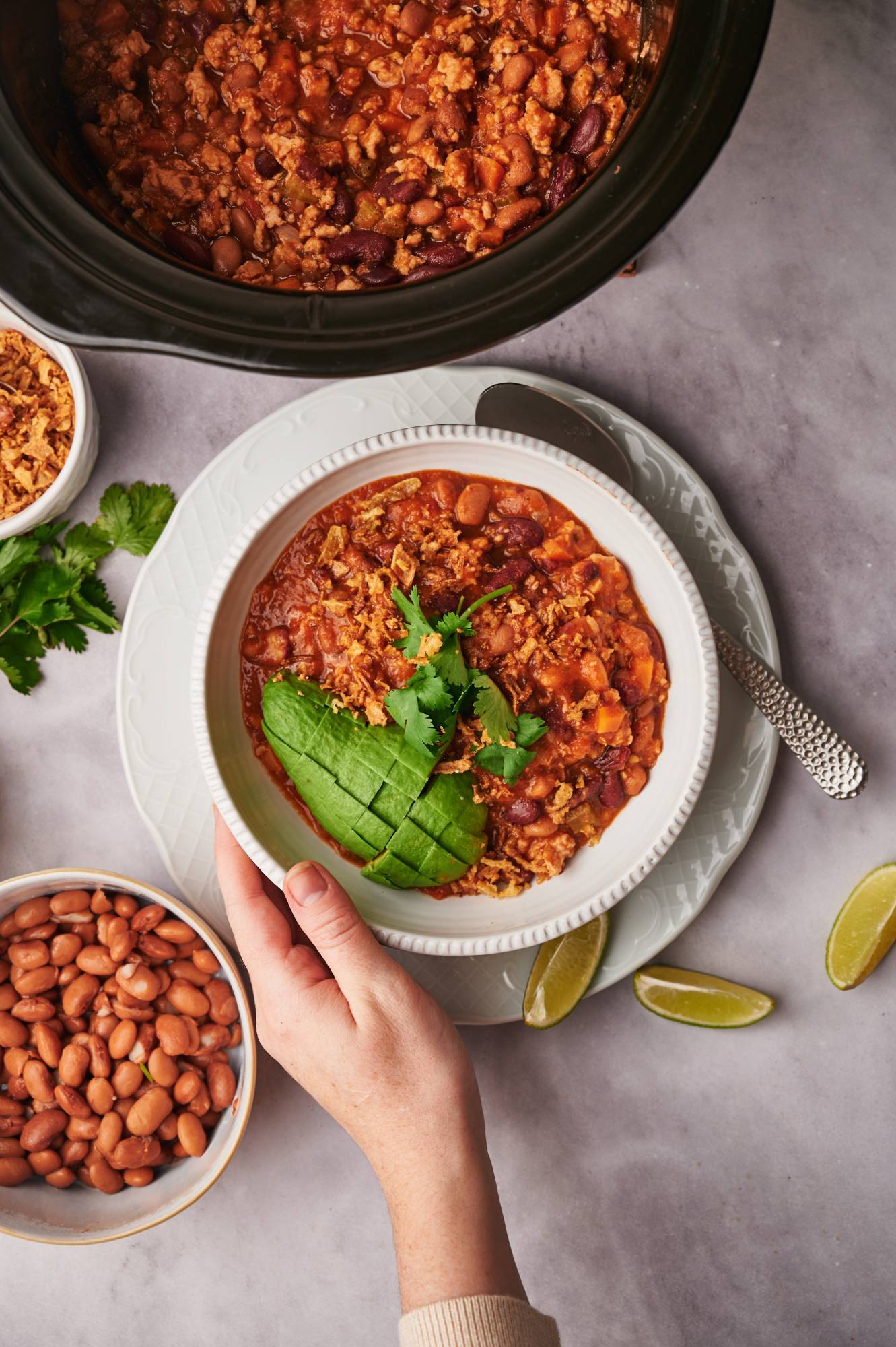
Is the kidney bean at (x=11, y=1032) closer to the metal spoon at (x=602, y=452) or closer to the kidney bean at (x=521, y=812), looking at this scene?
the kidney bean at (x=521, y=812)

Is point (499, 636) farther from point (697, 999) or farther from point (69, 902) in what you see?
point (69, 902)

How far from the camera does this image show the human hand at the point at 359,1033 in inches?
82.6

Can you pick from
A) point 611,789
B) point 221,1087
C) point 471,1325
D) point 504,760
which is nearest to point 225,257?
point 504,760

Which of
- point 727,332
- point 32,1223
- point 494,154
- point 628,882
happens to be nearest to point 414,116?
point 494,154

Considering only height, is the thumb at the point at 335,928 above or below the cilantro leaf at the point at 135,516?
below

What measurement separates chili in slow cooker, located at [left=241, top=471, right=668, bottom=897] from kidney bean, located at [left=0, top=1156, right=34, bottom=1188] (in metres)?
1.31

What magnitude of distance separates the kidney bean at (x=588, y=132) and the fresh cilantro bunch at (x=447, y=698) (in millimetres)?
918

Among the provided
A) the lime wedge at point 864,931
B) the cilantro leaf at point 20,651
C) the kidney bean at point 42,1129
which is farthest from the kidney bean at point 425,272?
the kidney bean at point 42,1129

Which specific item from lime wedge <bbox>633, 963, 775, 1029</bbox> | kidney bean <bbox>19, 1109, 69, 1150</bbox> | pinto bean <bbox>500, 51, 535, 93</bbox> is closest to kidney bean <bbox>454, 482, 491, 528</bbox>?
pinto bean <bbox>500, 51, 535, 93</bbox>

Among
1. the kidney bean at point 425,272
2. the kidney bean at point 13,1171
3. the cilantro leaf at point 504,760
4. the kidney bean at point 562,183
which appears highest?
the kidney bean at point 562,183

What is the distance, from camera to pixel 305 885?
82.1 inches

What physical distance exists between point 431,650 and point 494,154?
1.05 meters

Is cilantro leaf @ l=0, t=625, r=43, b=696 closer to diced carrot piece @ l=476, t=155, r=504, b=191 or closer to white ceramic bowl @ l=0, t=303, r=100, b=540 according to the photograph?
white ceramic bowl @ l=0, t=303, r=100, b=540

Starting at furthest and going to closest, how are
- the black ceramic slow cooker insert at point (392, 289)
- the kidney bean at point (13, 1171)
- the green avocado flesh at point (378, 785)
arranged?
the kidney bean at point (13, 1171) < the green avocado flesh at point (378, 785) < the black ceramic slow cooker insert at point (392, 289)
